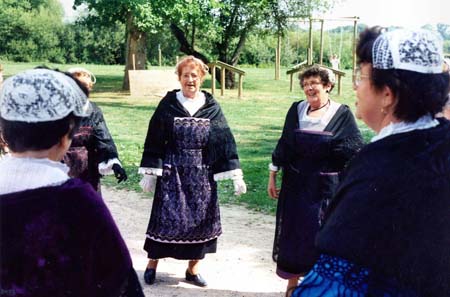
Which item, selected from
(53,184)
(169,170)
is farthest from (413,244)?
(169,170)

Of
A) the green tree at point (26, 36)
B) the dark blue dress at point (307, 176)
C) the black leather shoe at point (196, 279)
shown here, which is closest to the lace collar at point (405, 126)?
the dark blue dress at point (307, 176)

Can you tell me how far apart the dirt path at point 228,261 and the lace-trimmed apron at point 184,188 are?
0.41 metres

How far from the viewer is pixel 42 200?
1.94 metres

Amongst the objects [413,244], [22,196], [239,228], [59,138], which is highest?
[59,138]

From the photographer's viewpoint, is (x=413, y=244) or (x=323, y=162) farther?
(x=323, y=162)

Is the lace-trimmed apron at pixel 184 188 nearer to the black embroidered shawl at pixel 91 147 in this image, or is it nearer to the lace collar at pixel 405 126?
the black embroidered shawl at pixel 91 147

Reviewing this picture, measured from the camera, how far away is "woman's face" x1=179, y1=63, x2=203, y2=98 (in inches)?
184

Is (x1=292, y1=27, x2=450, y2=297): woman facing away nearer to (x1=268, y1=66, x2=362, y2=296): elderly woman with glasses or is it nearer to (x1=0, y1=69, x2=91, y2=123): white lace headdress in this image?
(x1=0, y1=69, x2=91, y2=123): white lace headdress

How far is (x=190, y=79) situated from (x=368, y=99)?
2.86 metres

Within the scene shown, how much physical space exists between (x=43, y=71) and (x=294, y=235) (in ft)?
8.87

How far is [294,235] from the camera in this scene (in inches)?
169

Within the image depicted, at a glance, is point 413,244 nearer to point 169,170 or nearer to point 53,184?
point 53,184

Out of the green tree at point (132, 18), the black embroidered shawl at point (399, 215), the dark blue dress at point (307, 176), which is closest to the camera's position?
the black embroidered shawl at point (399, 215)

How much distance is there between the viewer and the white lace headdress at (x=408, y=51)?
6.19 feet
